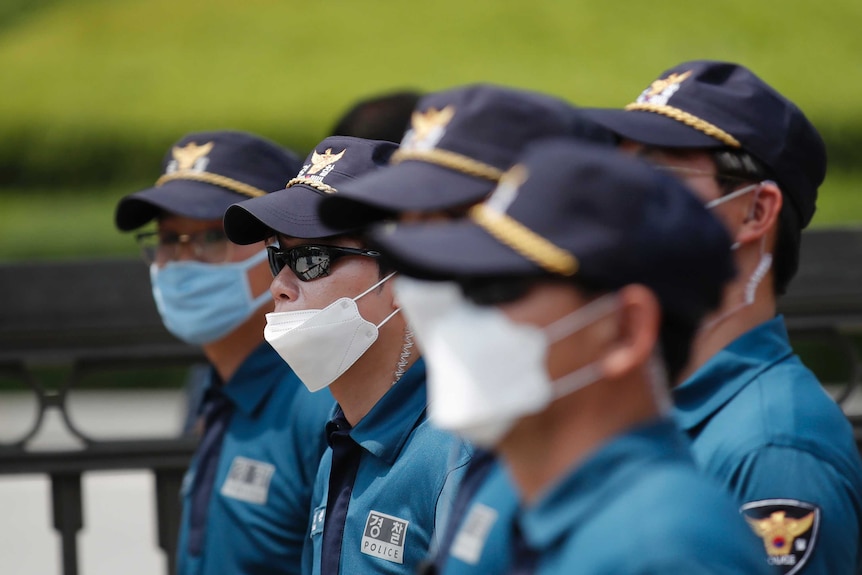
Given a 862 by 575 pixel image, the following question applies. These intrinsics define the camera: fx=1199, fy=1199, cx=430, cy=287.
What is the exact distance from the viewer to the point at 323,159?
9.03 feet

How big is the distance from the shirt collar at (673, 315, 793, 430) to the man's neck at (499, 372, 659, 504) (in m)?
0.72

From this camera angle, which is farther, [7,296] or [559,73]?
[559,73]

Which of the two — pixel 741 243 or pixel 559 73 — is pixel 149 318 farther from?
pixel 559 73

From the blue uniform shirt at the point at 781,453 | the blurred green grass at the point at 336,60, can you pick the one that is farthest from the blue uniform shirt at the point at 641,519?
Answer: the blurred green grass at the point at 336,60

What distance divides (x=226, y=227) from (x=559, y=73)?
848 cm

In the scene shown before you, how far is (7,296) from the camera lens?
15.4ft

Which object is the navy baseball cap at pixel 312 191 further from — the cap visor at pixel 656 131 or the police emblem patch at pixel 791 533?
the police emblem patch at pixel 791 533

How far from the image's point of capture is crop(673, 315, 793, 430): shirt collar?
2.19 meters

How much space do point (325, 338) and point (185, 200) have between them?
113 cm

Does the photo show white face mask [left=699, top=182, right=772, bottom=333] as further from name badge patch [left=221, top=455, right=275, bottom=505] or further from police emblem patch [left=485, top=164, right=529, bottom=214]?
name badge patch [left=221, top=455, right=275, bottom=505]

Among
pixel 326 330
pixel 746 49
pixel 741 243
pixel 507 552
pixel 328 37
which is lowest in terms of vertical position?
pixel 328 37

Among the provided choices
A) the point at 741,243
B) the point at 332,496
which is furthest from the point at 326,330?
the point at 741,243

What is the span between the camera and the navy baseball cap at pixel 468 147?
172cm

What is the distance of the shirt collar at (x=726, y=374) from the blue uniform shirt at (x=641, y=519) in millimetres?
709
